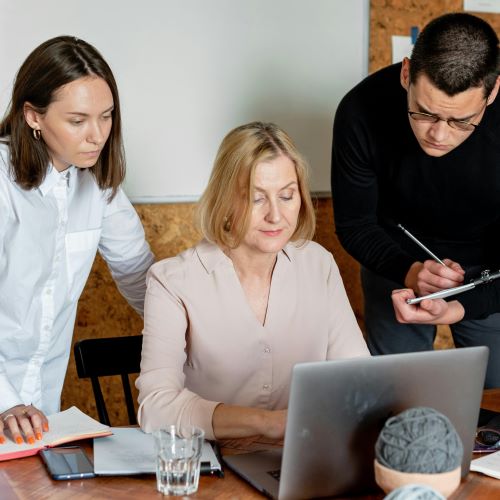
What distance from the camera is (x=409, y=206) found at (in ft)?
7.85

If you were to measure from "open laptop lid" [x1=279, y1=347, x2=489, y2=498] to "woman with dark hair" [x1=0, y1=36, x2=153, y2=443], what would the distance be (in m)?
0.65

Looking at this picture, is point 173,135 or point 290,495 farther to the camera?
point 173,135

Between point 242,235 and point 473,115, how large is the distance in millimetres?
591

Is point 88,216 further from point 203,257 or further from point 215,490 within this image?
point 215,490

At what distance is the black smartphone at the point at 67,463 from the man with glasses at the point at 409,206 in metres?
1.01

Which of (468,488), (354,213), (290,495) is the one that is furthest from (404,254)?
(290,495)

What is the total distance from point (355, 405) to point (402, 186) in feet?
3.90

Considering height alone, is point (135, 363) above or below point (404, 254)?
below

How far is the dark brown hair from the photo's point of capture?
6.12 feet

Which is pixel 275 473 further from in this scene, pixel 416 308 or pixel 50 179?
pixel 50 179

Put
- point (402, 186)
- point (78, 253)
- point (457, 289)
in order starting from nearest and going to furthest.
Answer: point (457, 289) < point (78, 253) < point (402, 186)

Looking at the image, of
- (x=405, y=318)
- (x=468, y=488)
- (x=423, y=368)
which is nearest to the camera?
(x=423, y=368)

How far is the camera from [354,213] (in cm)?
241

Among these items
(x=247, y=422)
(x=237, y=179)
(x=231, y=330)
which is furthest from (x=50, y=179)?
(x=247, y=422)
